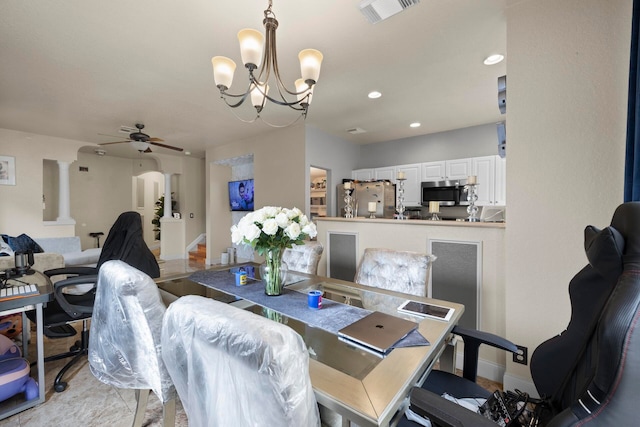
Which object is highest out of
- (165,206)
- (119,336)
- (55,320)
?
(165,206)

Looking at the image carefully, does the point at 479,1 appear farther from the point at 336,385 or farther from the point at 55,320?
the point at 55,320

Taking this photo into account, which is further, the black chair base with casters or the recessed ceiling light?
the recessed ceiling light

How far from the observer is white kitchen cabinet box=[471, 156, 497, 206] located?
430cm

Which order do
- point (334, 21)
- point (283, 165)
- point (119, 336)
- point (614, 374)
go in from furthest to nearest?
point (283, 165), point (334, 21), point (119, 336), point (614, 374)

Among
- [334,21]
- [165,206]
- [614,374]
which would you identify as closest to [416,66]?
[334,21]

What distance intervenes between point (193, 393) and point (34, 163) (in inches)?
269

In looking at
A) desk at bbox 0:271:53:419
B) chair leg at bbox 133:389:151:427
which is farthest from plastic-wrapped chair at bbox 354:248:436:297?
desk at bbox 0:271:53:419

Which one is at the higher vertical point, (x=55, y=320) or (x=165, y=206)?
(x=165, y=206)

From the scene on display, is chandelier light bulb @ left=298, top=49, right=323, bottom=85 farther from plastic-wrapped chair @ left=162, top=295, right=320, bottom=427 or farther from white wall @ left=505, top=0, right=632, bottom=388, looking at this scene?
plastic-wrapped chair @ left=162, top=295, right=320, bottom=427

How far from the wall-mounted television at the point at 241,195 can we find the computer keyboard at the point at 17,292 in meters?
4.28

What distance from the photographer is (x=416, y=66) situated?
8.63 feet

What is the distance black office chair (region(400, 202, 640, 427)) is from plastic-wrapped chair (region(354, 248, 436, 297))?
835mm

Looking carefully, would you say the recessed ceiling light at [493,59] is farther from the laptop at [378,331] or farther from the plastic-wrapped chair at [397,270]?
the laptop at [378,331]

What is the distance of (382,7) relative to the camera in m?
1.81
